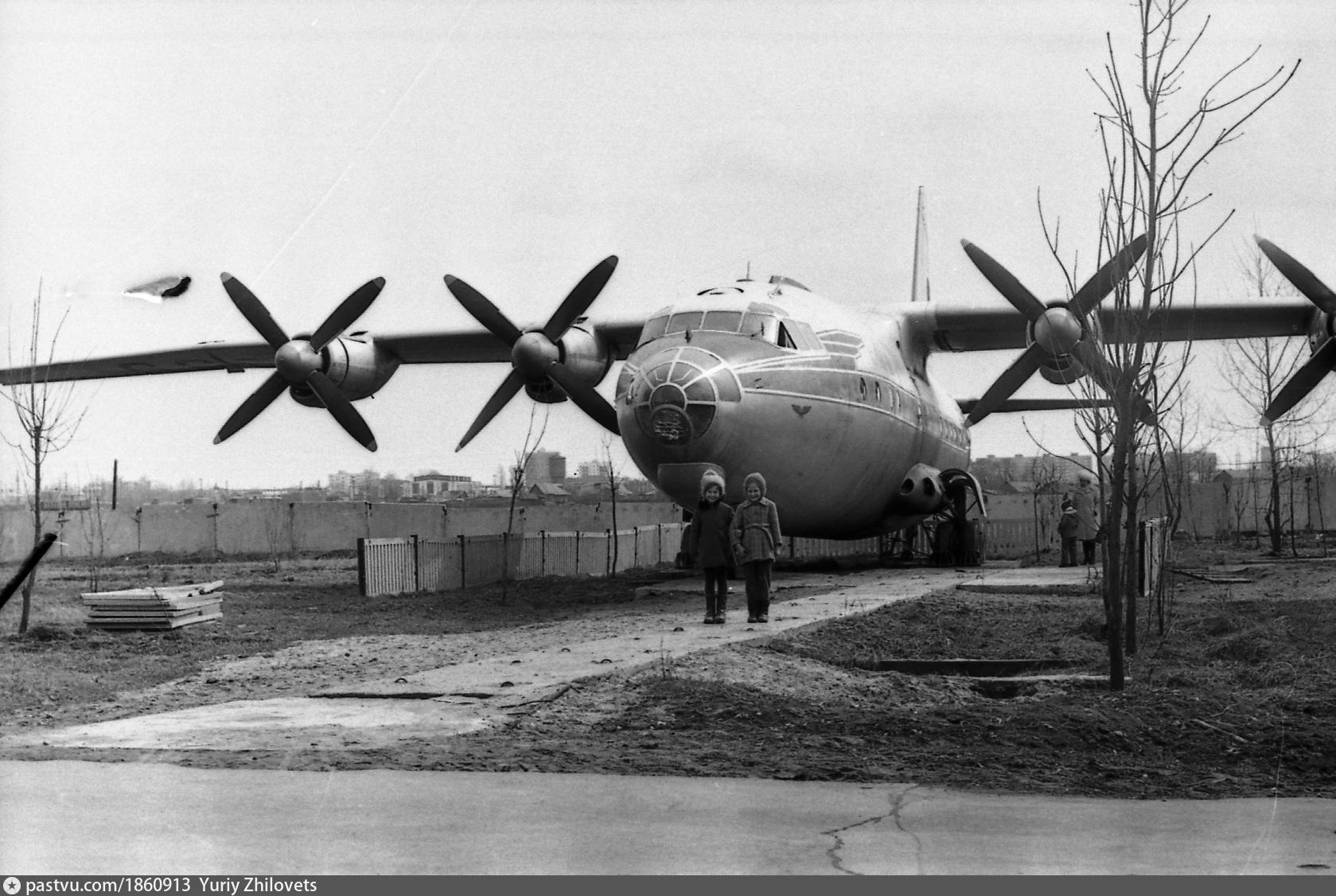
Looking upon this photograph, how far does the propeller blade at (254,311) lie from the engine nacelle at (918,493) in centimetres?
1147

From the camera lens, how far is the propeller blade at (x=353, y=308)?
25.1 meters

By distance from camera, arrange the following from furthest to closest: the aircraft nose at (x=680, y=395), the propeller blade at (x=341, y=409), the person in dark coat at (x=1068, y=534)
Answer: the person in dark coat at (x=1068, y=534) < the propeller blade at (x=341, y=409) < the aircraft nose at (x=680, y=395)

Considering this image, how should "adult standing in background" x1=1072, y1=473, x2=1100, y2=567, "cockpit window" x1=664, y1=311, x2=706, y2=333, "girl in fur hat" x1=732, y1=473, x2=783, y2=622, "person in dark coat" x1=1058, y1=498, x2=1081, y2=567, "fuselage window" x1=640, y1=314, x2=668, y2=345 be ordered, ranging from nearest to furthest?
"girl in fur hat" x1=732, y1=473, x2=783, y2=622
"cockpit window" x1=664, y1=311, x2=706, y2=333
"fuselage window" x1=640, y1=314, x2=668, y2=345
"adult standing in background" x1=1072, y1=473, x2=1100, y2=567
"person in dark coat" x1=1058, y1=498, x2=1081, y2=567

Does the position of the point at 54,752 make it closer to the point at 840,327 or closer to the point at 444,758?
the point at 444,758

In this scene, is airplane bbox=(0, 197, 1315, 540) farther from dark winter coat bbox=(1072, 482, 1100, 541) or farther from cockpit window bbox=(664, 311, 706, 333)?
dark winter coat bbox=(1072, 482, 1100, 541)

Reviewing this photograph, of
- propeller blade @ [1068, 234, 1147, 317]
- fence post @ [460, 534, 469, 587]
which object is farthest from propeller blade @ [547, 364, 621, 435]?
propeller blade @ [1068, 234, 1147, 317]

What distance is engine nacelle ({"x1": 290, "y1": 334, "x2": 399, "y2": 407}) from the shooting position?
26141 millimetres

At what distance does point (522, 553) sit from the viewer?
2730cm

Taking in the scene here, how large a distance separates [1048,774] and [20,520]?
39383mm

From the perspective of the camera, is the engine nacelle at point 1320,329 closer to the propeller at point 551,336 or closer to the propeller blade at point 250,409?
the propeller at point 551,336

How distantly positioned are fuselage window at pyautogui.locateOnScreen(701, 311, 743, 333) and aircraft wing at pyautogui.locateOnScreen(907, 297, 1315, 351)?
6.60 m

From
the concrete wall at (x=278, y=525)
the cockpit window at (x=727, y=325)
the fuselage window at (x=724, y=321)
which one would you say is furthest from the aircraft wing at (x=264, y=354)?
the concrete wall at (x=278, y=525)

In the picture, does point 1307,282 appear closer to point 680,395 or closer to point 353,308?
point 680,395

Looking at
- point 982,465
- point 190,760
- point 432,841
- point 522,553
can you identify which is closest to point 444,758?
point 190,760
